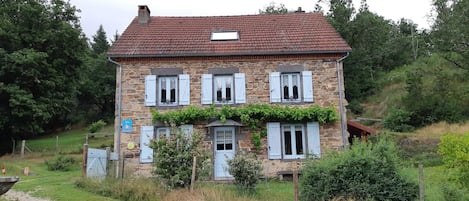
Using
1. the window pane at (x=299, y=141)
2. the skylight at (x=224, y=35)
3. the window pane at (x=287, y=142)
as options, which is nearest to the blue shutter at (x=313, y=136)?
the window pane at (x=299, y=141)

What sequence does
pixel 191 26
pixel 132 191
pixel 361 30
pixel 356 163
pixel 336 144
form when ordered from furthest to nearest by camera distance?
pixel 361 30 < pixel 191 26 < pixel 336 144 < pixel 132 191 < pixel 356 163

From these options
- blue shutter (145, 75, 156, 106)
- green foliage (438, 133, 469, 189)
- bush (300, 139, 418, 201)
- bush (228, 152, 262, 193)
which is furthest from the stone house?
green foliage (438, 133, 469, 189)

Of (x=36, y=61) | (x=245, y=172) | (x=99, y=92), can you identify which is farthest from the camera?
(x=99, y=92)

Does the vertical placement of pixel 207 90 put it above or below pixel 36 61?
below

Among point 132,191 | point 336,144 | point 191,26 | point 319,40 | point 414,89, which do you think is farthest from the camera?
point 414,89

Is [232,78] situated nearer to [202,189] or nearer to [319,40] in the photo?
[319,40]

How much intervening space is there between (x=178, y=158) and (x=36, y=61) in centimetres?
1783

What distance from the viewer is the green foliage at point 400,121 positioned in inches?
936

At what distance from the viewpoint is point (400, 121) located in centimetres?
2419

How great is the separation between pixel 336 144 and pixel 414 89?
1249 cm

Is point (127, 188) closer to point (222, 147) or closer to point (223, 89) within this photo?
point (222, 147)

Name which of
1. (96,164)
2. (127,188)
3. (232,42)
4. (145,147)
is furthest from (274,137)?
(127,188)

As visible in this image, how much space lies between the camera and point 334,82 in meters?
16.1

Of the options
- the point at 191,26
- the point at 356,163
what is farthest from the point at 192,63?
the point at 356,163
